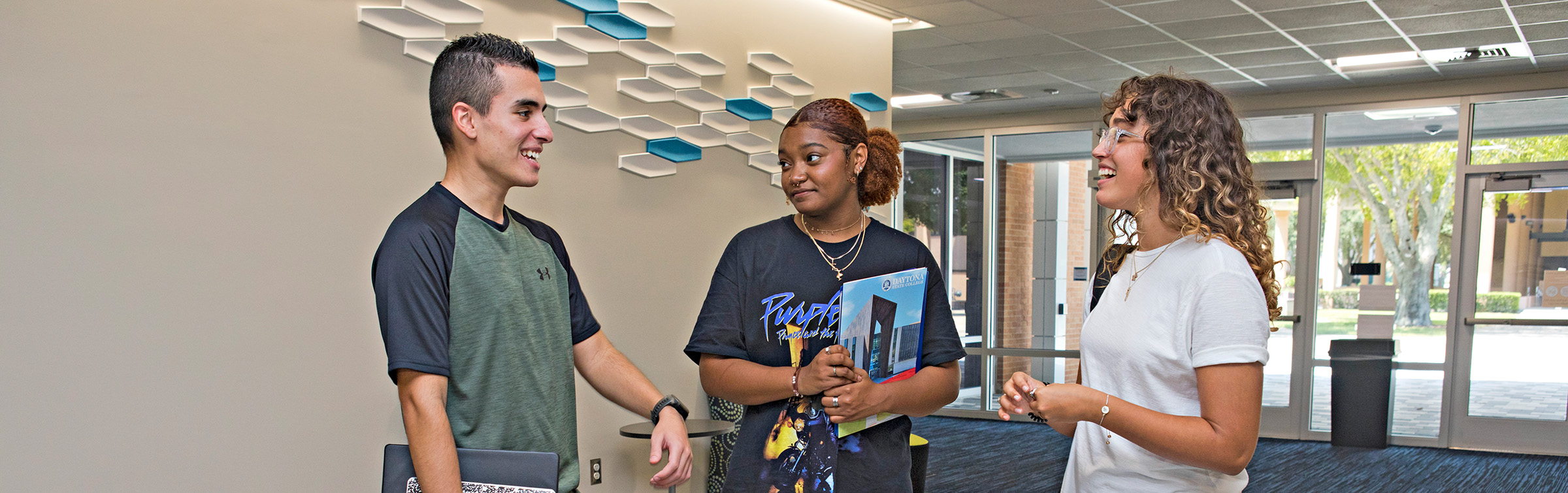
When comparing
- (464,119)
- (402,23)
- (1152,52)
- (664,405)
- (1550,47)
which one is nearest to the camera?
(464,119)

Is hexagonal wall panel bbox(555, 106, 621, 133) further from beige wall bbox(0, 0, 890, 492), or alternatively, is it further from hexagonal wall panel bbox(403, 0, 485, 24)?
hexagonal wall panel bbox(403, 0, 485, 24)

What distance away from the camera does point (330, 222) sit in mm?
2945

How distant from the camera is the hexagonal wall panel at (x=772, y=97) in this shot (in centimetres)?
462

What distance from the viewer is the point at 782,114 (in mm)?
4805

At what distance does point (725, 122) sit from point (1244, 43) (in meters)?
3.60

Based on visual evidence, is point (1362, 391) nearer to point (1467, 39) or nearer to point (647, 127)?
point (1467, 39)

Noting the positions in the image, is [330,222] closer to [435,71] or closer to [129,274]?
[129,274]

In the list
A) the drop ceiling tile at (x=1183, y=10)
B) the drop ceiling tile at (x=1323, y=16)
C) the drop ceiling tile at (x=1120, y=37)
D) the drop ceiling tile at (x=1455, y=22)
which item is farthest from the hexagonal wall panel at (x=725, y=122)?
the drop ceiling tile at (x=1455, y=22)

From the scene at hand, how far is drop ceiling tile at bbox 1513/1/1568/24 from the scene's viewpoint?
16.3 feet

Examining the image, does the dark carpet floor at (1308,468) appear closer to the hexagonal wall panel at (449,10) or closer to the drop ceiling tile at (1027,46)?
the drop ceiling tile at (1027,46)

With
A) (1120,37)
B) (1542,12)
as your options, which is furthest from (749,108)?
(1542,12)

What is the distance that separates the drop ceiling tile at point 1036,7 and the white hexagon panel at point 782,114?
3.95 feet

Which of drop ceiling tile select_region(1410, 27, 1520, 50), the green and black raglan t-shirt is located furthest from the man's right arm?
drop ceiling tile select_region(1410, 27, 1520, 50)

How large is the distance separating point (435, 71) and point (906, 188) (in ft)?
24.9
